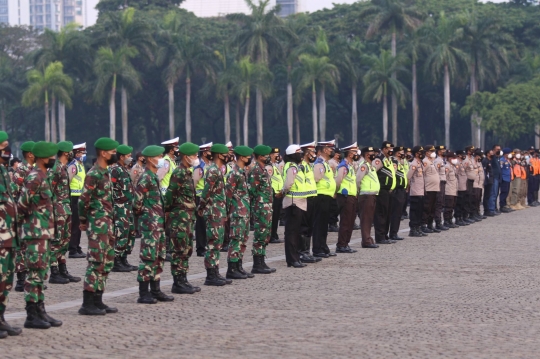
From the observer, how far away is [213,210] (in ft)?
43.4

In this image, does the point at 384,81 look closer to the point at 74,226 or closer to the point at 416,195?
the point at 416,195

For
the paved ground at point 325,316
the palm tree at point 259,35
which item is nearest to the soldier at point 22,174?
the paved ground at point 325,316

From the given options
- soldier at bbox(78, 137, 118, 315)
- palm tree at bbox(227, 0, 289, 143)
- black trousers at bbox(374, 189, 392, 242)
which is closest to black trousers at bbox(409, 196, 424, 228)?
black trousers at bbox(374, 189, 392, 242)

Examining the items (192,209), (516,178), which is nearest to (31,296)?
(192,209)

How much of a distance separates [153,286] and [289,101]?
215ft

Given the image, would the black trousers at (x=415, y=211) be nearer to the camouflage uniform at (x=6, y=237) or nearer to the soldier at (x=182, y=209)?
the soldier at (x=182, y=209)

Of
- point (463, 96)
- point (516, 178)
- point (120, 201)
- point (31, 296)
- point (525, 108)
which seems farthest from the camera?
point (463, 96)

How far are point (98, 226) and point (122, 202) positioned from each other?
403cm

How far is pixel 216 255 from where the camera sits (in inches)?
523

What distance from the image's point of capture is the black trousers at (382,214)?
65.3 ft

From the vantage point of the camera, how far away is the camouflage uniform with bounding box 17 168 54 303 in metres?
10.0

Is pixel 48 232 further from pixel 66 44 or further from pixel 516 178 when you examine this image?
pixel 66 44

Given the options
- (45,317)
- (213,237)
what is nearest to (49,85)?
(213,237)

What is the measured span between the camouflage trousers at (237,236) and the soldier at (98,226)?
2.94m
